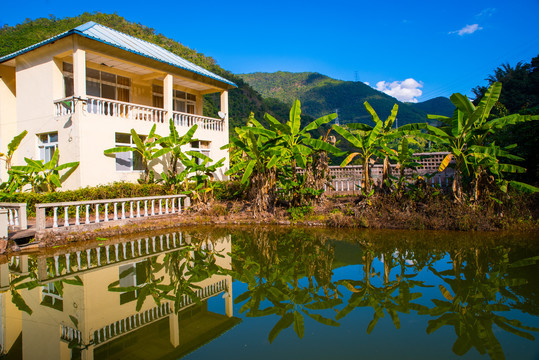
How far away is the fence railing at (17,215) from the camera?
854 centimetres

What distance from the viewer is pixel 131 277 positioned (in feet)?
19.8

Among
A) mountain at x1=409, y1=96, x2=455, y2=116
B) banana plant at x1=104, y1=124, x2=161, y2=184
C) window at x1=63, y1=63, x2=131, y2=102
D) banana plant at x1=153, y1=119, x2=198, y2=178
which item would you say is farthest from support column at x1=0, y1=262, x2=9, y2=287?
mountain at x1=409, y1=96, x2=455, y2=116

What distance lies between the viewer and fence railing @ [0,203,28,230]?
8.54m

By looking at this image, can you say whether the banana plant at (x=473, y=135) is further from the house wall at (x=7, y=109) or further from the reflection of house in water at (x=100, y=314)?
the house wall at (x=7, y=109)

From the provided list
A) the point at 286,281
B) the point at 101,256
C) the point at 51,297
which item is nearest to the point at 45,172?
the point at 101,256

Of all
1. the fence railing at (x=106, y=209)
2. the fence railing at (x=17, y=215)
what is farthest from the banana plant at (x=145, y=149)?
the fence railing at (x=17, y=215)

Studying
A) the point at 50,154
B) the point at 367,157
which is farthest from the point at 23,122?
the point at 367,157

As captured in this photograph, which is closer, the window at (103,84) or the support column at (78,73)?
the support column at (78,73)

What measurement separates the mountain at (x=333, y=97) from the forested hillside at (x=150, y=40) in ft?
53.6

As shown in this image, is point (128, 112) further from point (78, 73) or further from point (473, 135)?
point (473, 135)

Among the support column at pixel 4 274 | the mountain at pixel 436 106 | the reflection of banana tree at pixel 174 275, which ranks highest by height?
the mountain at pixel 436 106

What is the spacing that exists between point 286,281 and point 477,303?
8.67 feet

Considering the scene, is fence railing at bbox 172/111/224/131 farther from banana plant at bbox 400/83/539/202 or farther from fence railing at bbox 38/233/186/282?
banana plant at bbox 400/83/539/202

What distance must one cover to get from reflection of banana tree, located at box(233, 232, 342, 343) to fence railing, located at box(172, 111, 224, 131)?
9143 mm
